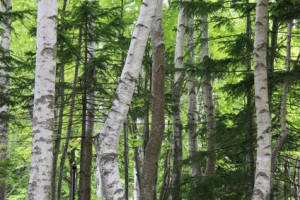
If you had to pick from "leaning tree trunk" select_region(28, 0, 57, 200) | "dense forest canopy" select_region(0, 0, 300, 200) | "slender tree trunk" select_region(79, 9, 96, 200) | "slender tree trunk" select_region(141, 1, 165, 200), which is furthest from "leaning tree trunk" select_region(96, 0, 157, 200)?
"slender tree trunk" select_region(79, 9, 96, 200)

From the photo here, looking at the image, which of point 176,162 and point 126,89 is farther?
point 176,162

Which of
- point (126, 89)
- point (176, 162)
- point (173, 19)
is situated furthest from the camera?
point (173, 19)

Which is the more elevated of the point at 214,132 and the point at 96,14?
the point at 96,14

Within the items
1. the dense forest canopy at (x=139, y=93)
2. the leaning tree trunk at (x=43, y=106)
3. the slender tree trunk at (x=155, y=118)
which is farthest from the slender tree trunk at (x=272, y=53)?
the leaning tree trunk at (x=43, y=106)

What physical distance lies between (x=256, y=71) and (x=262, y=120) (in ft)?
2.41

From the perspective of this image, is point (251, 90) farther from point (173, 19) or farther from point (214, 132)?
point (173, 19)

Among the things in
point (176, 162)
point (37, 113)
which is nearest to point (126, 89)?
point (37, 113)

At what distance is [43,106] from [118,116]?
0.99 meters

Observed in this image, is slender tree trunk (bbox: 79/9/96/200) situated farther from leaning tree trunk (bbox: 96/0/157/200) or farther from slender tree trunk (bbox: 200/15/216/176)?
slender tree trunk (bbox: 200/15/216/176)

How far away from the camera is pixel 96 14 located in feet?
23.4

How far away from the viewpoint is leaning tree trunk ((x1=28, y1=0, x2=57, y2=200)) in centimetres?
473

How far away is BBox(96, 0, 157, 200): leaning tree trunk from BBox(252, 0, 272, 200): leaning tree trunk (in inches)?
73.7

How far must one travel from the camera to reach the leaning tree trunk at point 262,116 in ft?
18.0

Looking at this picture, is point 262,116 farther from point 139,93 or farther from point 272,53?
point 139,93
